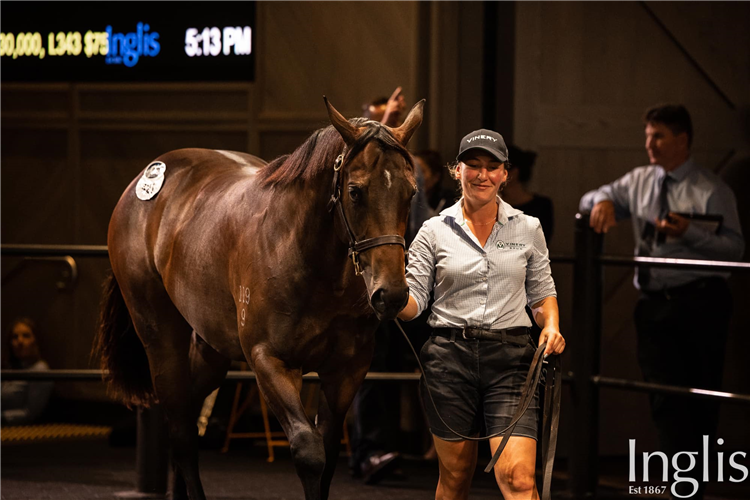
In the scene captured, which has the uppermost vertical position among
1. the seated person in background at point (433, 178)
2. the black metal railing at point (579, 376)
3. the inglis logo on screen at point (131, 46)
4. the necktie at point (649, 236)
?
the inglis logo on screen at point (131, 46)

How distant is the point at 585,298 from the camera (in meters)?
4.44

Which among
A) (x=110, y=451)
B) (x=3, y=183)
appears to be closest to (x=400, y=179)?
(x=110, y=451)

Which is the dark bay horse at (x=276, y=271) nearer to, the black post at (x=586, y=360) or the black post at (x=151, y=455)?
the black post at (x=151, y=455)

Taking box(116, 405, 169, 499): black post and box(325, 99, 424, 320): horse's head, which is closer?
box(325, 99, 424, 320): horse's head

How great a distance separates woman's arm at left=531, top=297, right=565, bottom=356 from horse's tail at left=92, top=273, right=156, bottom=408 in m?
2.02

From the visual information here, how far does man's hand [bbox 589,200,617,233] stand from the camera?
4.39 m

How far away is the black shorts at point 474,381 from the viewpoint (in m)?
2.81

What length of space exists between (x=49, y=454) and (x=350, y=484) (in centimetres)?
178

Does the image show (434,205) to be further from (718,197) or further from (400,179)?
(400,179)

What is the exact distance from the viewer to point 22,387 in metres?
6.07

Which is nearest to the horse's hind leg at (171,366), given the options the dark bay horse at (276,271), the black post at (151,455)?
the dark bay horse at (276,271)

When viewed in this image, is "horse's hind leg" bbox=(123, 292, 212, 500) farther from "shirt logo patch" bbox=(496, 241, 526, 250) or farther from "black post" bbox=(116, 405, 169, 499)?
"shirt logo patch" bbox=(496, 241, 526, 250)

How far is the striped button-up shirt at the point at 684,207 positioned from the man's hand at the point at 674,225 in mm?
74

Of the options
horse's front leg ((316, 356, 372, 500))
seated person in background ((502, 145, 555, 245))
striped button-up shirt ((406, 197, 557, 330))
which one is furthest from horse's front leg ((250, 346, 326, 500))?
seated person in background ((502, 145, 555, 245))
